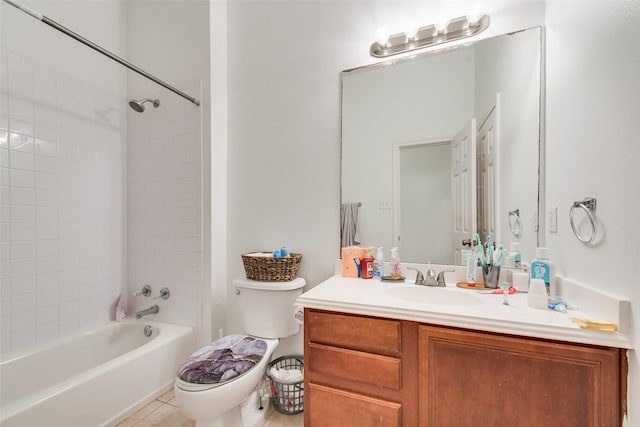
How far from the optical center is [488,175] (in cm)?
136

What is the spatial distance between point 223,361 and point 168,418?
61 cm

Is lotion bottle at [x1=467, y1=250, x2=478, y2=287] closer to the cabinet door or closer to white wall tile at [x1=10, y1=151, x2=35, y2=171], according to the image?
the cabinet door

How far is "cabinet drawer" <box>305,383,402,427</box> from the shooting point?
1.00 metres

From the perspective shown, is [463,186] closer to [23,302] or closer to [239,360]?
[239,360]

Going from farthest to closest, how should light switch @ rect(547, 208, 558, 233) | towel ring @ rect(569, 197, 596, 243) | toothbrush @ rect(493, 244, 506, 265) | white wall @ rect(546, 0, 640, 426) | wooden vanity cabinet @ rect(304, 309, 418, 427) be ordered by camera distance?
toothbrush @ rect(493, 244, 506, 265) → light switch @ rect(547, 208, 558, 233) → wooden vanity cabinet @ rect(304, 309, 418, 427) → towel ring @ rect(569, 197, 596, 243) → white wall @ rect(546, 0, 640, 426)

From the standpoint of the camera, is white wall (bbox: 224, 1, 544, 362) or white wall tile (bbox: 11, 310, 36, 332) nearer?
white wall tile (bbox: 11, 310, 36, 332)

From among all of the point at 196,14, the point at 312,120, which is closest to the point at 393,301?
the point at 312,120

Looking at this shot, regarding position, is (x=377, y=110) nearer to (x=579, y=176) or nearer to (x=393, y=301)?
(x=579, y=176)

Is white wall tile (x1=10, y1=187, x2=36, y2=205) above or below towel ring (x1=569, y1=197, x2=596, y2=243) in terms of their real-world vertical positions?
above

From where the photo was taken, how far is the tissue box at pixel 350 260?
1525mm

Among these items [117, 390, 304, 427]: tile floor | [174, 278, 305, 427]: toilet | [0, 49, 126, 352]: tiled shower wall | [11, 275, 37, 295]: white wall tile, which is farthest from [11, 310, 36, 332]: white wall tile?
[174, 278, 305, 427]: toilet

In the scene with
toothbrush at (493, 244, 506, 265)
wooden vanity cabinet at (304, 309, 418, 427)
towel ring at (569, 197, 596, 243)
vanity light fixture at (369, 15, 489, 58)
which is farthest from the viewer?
vanity light fixture at (369, 15, 489, 58)

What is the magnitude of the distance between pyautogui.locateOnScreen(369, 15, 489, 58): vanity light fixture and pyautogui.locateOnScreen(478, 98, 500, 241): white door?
40 cm

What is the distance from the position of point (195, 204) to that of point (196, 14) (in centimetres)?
133
